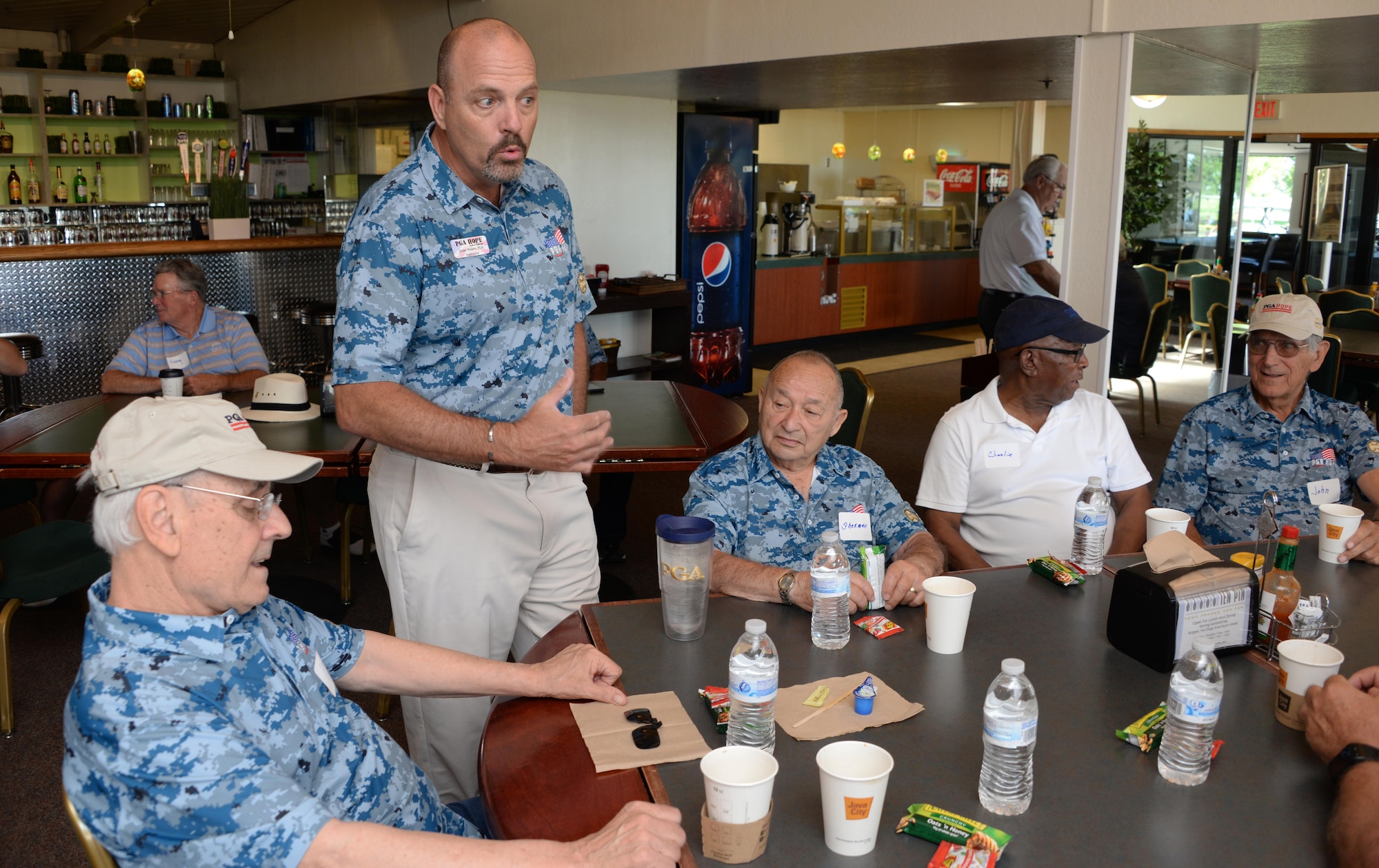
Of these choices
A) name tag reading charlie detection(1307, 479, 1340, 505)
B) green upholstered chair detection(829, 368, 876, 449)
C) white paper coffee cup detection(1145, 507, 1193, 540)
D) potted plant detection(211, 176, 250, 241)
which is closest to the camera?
white paper coffee cup detection(1145, 507, 1193, 540)

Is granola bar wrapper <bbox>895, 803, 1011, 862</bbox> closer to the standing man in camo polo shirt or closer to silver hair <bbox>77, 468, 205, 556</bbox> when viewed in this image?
the standing man in camo polo shirt

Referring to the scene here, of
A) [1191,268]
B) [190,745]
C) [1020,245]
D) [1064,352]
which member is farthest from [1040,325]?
[1191,268]

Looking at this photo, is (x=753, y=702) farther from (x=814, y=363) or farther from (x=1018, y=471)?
(x=1018, y=471)

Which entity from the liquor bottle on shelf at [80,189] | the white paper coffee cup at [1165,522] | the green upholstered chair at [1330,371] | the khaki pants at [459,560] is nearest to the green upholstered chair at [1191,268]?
the green upholstered chair at [1330,371]

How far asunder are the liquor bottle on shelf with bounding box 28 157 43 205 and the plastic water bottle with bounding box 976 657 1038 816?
35.8 ft

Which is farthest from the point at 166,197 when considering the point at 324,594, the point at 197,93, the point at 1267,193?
the point at 1267,193

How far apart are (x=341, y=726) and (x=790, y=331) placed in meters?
9.99

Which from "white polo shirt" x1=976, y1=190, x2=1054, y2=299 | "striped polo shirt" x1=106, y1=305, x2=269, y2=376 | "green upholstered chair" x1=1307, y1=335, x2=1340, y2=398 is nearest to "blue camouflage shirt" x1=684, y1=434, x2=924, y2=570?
"striped polo shirt" x1=106, y1=305, x2=269, y2=376

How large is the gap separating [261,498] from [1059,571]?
164cm

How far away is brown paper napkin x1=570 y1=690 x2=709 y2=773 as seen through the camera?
1571mm

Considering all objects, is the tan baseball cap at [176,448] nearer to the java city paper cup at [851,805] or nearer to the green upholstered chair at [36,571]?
the java city paper cup at [851,805]

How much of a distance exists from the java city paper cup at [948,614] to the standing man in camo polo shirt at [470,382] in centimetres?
68

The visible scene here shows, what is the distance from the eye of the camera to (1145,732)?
162 cm

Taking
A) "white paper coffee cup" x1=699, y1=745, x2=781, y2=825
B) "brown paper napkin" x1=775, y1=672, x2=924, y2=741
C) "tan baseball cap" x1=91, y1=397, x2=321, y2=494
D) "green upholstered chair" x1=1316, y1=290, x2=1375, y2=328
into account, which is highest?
"tan baseball cap" x1=91, y1=397, x2=321, y2=494
